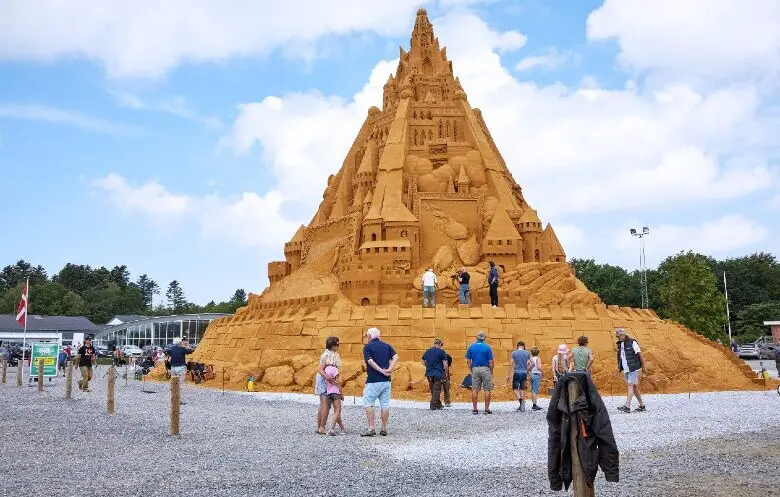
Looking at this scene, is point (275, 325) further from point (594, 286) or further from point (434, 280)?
point (594, 286)

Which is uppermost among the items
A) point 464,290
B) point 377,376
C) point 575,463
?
point 464,290

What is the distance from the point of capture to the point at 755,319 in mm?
60781

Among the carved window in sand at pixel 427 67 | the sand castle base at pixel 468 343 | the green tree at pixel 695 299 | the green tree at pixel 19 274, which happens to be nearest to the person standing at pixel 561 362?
the sand castle base at pixel 468 343

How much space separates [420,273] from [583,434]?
21320 mm

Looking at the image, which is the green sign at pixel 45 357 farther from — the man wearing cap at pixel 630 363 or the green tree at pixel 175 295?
the green tree at pixel 175 295

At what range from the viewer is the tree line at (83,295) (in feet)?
288

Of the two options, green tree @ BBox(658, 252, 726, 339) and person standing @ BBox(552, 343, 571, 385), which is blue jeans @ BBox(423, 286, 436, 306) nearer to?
person standing @ BBox(552, 343, 571, 385)

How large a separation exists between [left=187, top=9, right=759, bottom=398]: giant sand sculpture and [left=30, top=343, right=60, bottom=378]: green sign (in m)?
5.70

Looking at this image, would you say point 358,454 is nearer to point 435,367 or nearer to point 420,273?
point 435,367

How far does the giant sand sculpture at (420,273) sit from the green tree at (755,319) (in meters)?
37.6

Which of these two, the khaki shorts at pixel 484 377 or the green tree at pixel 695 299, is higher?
the green tree at pixel 695 299

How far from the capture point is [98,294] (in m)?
96.1

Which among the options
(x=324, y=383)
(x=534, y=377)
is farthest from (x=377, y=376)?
(x=534, y=377)

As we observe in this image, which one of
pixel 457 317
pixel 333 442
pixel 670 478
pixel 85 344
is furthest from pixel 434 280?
pixel 670 478
